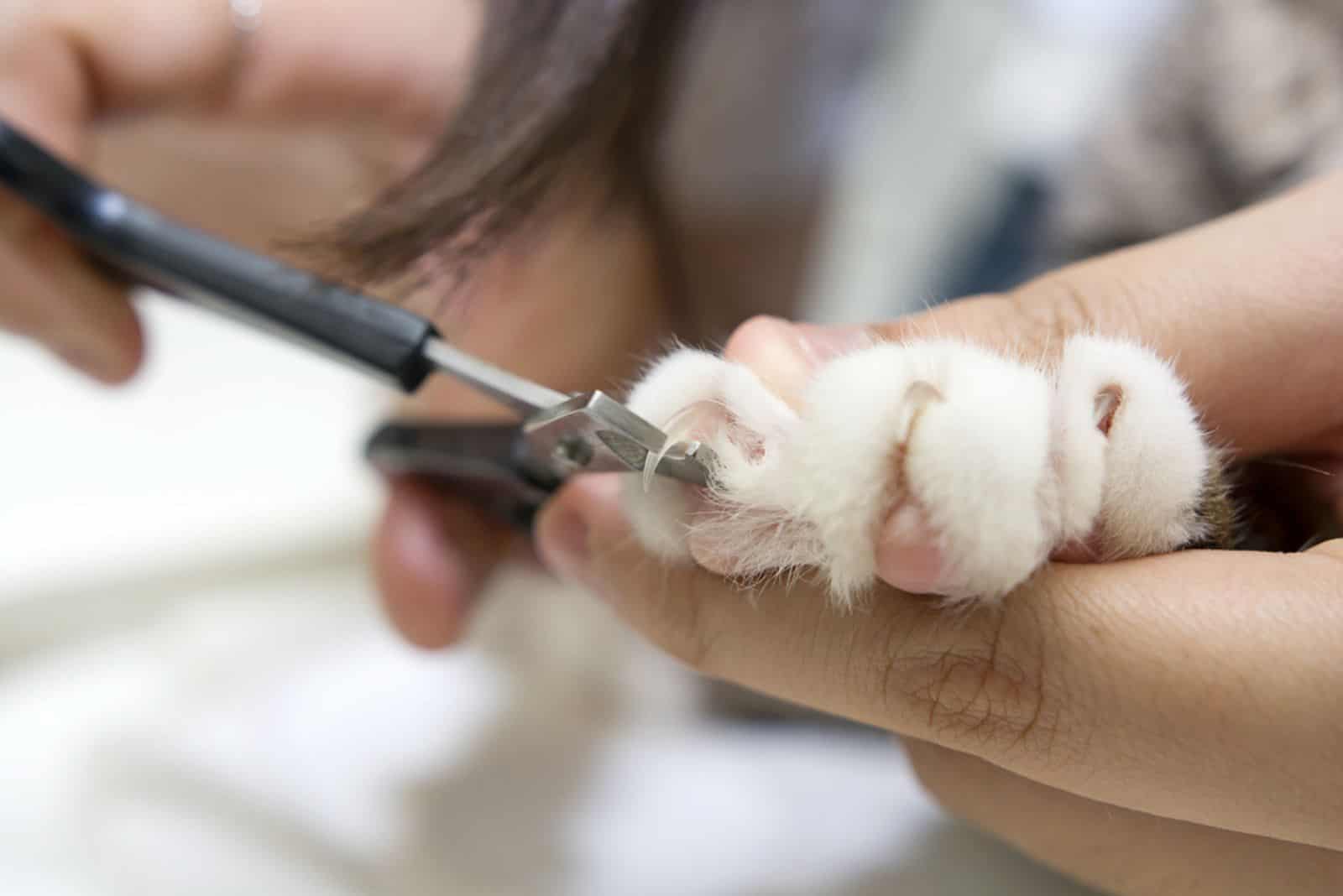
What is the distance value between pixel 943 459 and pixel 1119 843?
28 cm

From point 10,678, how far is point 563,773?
17.6 inches

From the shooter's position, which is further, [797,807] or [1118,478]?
[797,807]

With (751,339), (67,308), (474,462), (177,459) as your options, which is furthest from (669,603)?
(177,459)

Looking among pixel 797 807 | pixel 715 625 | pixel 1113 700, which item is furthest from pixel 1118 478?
pixel 797 807

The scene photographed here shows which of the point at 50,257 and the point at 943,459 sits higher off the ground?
the point at 50,257

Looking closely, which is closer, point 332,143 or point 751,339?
point 751,339

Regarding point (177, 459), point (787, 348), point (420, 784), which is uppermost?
point (177, 459)

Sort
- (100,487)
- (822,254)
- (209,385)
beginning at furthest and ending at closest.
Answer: (822,254)
(209,385)
(100,487)

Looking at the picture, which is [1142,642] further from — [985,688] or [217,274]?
[217,274]

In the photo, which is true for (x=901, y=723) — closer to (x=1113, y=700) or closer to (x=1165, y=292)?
(x=1113, y=700)

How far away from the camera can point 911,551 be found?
0.31 meters

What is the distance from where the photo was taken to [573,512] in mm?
557

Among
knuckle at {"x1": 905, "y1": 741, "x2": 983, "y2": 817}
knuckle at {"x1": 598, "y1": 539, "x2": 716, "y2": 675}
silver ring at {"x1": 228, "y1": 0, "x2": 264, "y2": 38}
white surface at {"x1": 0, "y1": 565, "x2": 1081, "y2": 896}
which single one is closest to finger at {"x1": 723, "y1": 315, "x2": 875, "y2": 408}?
knuckle at {"x1": 598, "y1": 539, "x2": 716, "y2": 675}

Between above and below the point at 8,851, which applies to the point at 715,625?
above
